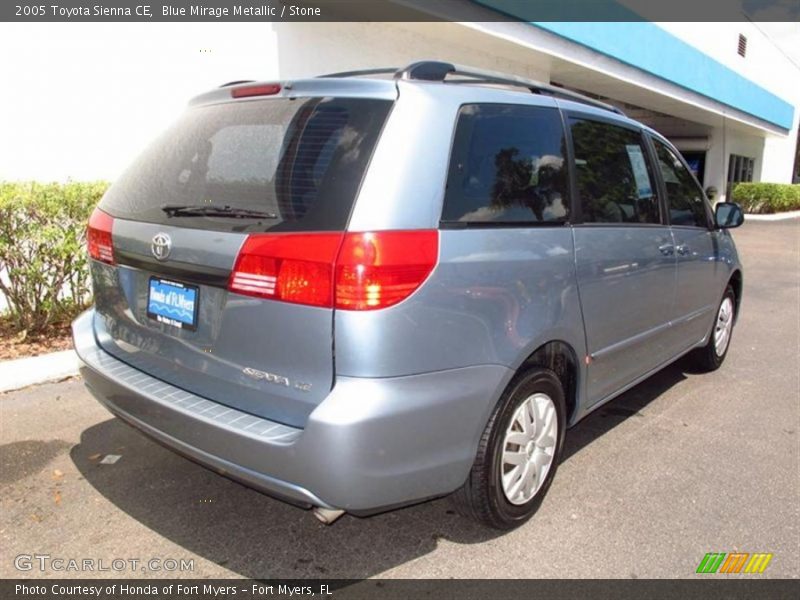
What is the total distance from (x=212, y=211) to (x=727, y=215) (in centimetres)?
382

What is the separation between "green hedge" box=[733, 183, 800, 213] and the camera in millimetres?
25438

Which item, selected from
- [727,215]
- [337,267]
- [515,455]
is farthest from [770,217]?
[337,267]

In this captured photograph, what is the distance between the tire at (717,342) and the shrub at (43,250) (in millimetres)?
5121

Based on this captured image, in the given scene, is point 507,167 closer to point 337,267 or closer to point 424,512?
point 337,267

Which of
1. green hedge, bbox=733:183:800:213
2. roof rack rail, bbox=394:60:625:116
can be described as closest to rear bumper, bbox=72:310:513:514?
roof rack rail, bbox=394:60:625:116

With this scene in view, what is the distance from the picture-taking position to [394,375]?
2111mm

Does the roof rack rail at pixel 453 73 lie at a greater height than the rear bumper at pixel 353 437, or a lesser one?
greater

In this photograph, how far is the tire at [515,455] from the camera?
8.32ft

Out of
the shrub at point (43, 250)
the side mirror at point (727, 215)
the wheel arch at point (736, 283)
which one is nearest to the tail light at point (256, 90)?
the shrub at point (43, 250)

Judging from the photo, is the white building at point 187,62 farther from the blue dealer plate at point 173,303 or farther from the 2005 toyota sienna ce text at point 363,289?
the blue dealer plate at point 173,303

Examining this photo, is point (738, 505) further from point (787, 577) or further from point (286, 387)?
point (286, 387)

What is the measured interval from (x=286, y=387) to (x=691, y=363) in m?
4.10

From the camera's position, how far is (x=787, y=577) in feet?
8.39

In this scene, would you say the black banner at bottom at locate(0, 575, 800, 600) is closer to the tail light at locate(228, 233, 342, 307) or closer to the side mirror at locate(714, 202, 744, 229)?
the tail light at locate(228, 233, 342, 307)
